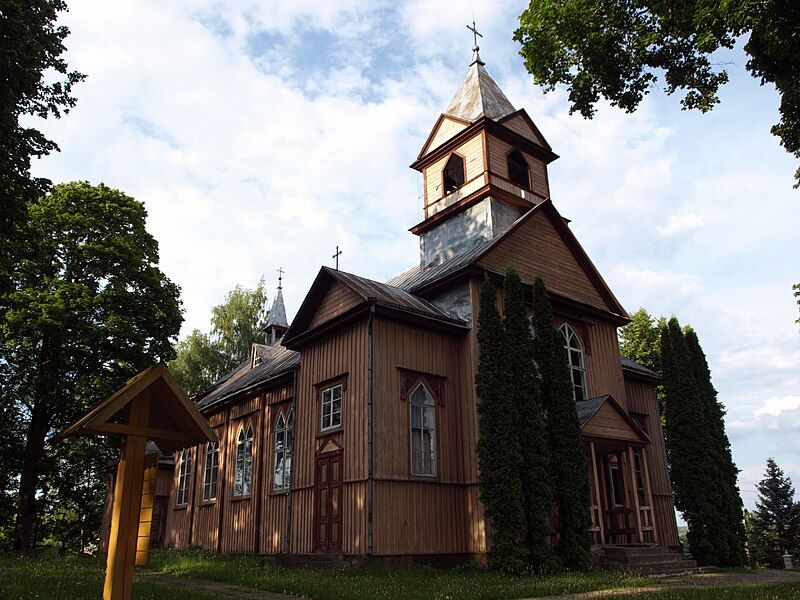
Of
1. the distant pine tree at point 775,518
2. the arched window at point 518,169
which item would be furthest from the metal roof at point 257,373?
the distant pine tree at point 775,518

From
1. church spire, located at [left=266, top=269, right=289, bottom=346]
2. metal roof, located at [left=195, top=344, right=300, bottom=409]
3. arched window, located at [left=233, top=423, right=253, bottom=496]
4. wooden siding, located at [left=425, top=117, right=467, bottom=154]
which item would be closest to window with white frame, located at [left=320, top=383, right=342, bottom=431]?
metal roof, located at [left=195, top=344, right=300, bottom=409]

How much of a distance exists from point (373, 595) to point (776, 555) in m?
31.7

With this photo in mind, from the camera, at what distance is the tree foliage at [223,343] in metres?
37.6

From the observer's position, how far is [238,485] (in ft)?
69.1

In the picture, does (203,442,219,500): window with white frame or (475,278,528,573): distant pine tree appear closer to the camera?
(475,278,528,573): distant pine tree

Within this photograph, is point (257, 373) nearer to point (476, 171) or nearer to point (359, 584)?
point (476, 171)

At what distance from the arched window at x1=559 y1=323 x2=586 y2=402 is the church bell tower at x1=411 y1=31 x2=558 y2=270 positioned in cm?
370

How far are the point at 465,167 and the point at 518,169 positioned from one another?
209 cm

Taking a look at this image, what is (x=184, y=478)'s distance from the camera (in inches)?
991

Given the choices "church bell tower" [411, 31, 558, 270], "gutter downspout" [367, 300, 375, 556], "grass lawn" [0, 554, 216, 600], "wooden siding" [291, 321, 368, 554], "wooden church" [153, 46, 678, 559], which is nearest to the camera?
"grass lawn" [0, 554, 216, 600]

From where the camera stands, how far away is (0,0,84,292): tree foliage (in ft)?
36.6

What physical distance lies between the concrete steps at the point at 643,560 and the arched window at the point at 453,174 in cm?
1238

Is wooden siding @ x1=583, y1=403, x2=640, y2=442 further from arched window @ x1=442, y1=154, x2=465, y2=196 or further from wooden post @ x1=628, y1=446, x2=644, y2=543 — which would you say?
arched window @ x1=442, y1=154, x2=465, y2=196

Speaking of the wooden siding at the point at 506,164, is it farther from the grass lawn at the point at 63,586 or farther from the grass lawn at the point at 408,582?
the grass lawn at the point at 63,586
